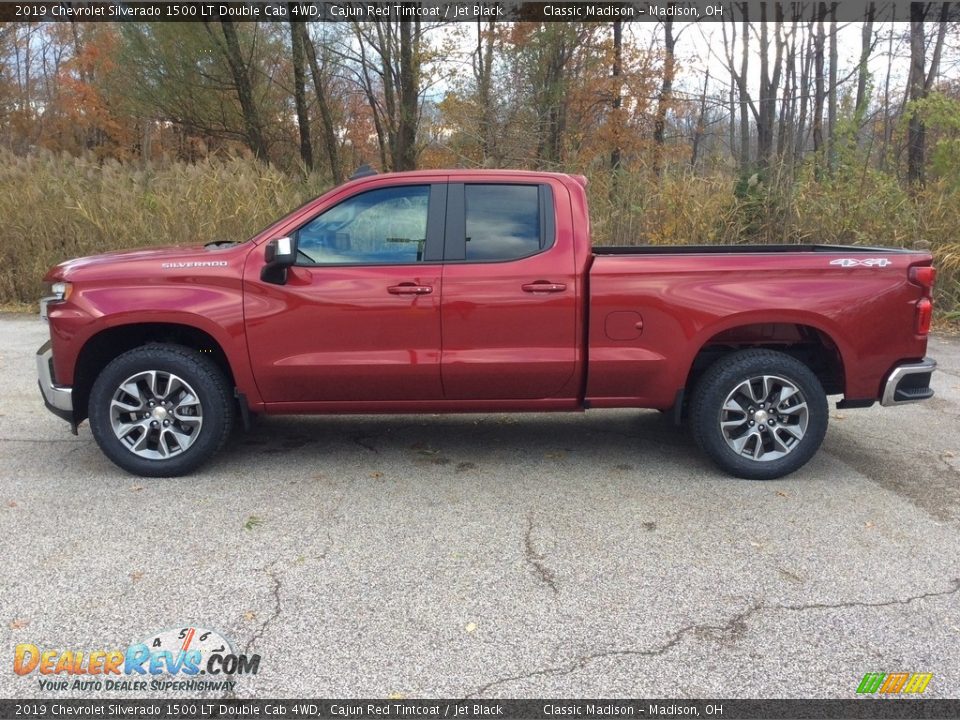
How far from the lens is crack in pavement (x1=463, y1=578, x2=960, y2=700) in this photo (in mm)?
2713

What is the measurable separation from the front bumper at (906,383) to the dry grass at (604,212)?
6887mm

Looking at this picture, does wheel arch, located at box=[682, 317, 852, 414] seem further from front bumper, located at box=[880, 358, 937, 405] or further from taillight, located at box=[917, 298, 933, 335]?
taillight, located at box=[917, 298, 933, 335]

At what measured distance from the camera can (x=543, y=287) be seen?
4.49m

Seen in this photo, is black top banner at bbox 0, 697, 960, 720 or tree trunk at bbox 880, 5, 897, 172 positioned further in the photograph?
tree trunk at bbox 880, 5, 897, 172

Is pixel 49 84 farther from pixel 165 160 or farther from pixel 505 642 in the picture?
pixel 505 642

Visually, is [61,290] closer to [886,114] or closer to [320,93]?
[320,93]

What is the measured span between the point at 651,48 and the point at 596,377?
24684 millimetres

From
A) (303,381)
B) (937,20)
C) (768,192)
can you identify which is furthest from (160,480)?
(937,20)

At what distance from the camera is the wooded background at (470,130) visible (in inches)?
451

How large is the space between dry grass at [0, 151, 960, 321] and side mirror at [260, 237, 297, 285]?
25.3 ft

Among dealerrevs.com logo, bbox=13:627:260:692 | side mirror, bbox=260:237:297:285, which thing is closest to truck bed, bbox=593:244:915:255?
side mirror, bbox=260:237:297:285

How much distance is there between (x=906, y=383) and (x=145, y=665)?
14.6 ft

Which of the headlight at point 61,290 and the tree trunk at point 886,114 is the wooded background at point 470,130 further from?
the headlight at point 61,290

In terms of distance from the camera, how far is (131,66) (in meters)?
19.2
